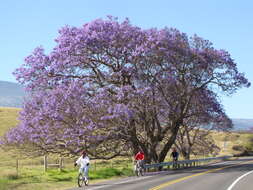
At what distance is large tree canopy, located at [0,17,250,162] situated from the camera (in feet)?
98.5

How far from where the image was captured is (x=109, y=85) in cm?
3428

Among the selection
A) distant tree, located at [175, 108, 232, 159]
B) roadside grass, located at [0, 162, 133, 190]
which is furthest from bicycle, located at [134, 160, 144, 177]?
distant tree, located at [175, 108, 232, 159]

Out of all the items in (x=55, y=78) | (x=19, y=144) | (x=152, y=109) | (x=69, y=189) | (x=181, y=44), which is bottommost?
(x=69, y=189)

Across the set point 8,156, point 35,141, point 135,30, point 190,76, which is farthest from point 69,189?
point 8,156

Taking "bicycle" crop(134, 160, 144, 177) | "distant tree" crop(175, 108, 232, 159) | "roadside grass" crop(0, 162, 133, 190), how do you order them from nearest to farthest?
"roadside grass" crop(0, 162, 133, 190)
"bicycle" crop(134, 160, 144, 177)
"distant tree" crop(175, 108, 232, 159)

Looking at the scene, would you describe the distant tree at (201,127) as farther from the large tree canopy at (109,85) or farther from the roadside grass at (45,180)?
the roadside grass at (45,180)

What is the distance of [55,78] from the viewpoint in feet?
108

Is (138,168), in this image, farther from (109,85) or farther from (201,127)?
(201,127)

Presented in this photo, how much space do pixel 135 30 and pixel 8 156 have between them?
23.9 m

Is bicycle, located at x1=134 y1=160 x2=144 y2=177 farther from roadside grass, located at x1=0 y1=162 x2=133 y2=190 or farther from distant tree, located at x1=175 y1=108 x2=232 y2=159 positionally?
distant tree, located at x1=175 y1=108 x2=232 y2=159

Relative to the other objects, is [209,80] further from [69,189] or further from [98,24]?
[69,189]

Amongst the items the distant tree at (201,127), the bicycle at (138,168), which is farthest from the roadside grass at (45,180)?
the distant tree at (201,127)

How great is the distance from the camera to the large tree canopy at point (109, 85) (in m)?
30.0

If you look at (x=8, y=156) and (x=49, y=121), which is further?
(x=8, y=156)
